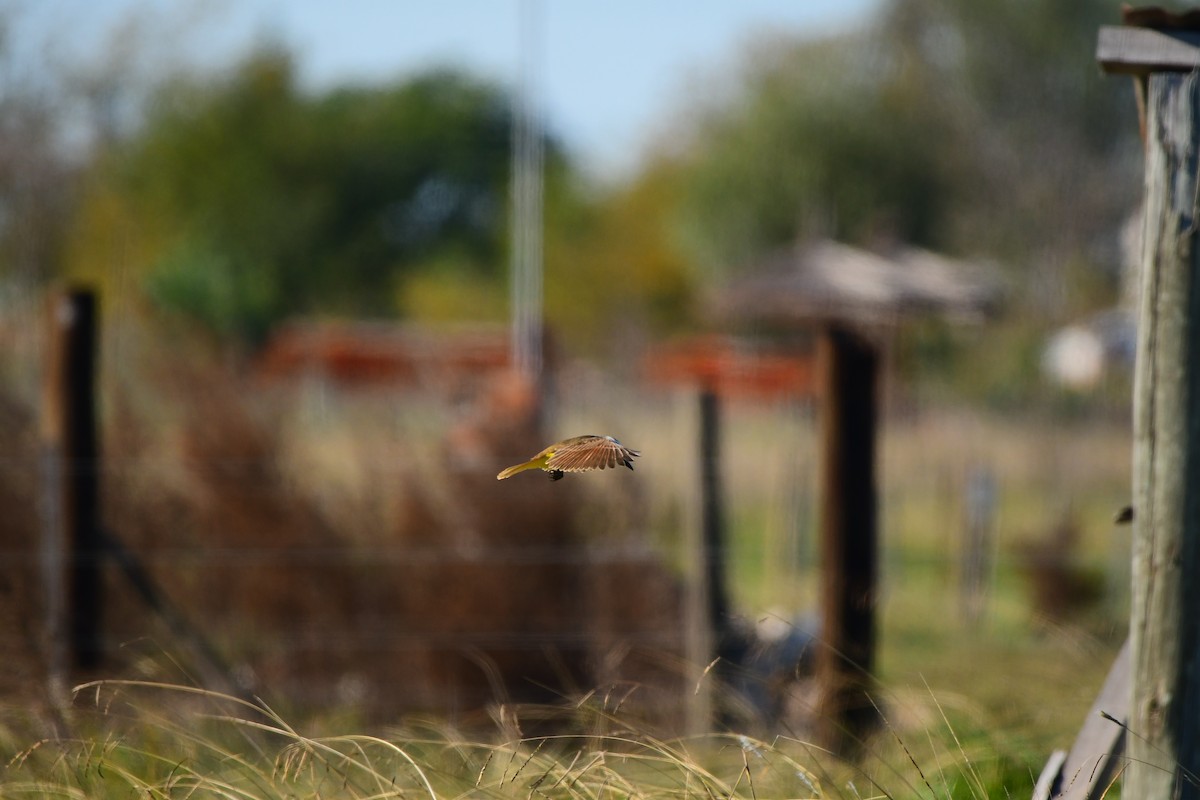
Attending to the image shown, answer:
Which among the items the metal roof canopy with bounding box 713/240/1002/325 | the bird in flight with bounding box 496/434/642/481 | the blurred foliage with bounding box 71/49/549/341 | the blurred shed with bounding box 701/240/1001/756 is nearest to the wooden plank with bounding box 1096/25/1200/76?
the bird in flight with bounding box 496/434/642/481

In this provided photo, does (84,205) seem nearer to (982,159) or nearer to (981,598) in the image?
(981,598)

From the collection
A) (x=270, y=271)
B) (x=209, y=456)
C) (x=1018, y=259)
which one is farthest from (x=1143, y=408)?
(x=270, y=271)

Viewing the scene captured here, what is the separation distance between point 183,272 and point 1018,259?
1469 centimetres

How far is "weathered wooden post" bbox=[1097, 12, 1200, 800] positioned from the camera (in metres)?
2.81

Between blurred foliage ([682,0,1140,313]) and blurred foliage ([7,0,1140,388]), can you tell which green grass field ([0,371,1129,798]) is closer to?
blurred foliage ([7,0,1140,388])

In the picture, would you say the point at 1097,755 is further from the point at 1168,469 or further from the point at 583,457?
the point at 583,457

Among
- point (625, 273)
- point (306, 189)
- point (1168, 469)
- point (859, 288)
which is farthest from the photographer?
point (306, 189)

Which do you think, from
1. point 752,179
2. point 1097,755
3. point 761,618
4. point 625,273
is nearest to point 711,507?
point 761,618

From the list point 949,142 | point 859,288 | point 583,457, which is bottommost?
point 859,288

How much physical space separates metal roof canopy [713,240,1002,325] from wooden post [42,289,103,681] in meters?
7.43

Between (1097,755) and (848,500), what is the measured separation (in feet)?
6.99

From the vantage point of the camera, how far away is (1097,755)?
2.87 meters

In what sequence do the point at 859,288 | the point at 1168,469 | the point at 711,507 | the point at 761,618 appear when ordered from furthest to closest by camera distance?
the point at 859,288 < the point at 711,507 < the point at 761,618 < the point at 1168,469

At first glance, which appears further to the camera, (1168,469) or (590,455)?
(1168,469)
